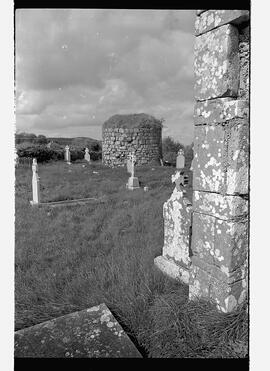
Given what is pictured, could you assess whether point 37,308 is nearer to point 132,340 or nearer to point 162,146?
point 132,340

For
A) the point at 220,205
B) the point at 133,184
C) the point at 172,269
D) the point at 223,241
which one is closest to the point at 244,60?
the point at 220,205

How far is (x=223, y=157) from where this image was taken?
214cm

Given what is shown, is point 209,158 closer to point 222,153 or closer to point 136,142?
point 222,153

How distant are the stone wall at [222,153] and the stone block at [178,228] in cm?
61

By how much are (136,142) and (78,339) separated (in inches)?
565

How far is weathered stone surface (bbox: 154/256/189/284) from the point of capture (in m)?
2.98

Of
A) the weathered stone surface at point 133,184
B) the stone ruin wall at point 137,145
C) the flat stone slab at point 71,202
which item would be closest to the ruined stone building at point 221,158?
the flat stone slab at point 71,202

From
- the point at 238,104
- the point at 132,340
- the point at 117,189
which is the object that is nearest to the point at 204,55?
the point at 238,104

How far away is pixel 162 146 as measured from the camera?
54.4ft

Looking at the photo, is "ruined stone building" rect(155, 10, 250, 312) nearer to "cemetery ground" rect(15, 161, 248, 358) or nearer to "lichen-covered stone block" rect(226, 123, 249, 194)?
"lichen-covered stone block" rect(226, 123, 249, 194)

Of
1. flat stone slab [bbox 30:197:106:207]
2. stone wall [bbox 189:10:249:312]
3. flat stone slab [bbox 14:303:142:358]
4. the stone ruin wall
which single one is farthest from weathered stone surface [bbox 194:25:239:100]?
the stone ruin wall

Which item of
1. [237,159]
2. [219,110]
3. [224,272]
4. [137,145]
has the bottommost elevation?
[224,272]

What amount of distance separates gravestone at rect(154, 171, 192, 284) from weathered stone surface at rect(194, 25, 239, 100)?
1243 millimetres
